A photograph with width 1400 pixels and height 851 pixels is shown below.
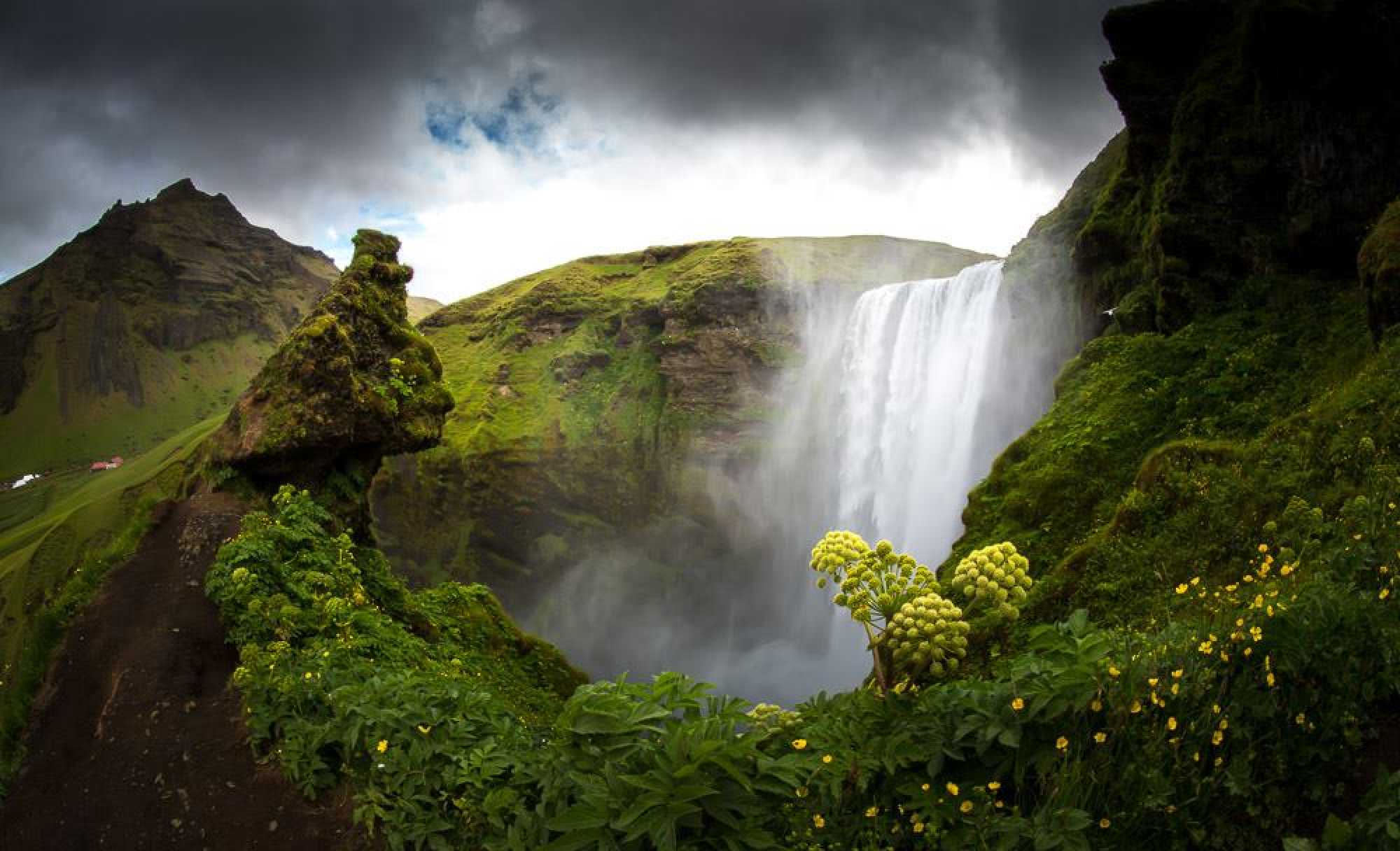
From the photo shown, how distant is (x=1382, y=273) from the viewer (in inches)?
343

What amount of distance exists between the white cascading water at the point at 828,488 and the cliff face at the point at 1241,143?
21.2 feet

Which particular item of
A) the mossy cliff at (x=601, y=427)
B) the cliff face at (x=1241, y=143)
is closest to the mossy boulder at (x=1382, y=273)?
the cliff face at (x=1241, y=143)

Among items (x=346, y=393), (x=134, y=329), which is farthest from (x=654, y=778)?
(x=134, y=329)

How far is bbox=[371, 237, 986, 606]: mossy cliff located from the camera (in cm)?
4578

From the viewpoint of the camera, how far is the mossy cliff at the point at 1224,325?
26.2 feet

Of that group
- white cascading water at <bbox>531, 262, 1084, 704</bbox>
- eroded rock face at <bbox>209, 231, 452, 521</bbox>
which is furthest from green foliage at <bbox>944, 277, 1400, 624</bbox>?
eroded rock face at <bbox>209, 231, 452, 521</bbox>

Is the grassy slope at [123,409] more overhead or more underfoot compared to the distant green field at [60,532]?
more overhead

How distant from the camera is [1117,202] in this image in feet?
64.4

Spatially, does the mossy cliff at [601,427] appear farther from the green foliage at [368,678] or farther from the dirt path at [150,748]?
the dirt path at [150,748]

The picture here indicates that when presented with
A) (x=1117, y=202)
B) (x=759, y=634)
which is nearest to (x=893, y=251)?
(x=759, y=634)

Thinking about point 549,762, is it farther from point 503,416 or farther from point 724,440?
point 503,416

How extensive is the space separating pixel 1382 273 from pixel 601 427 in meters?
42.2

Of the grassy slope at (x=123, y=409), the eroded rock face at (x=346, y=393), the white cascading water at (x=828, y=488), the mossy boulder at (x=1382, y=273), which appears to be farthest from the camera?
the grassy slope at (x=123, y=409)

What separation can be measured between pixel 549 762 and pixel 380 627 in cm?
551
